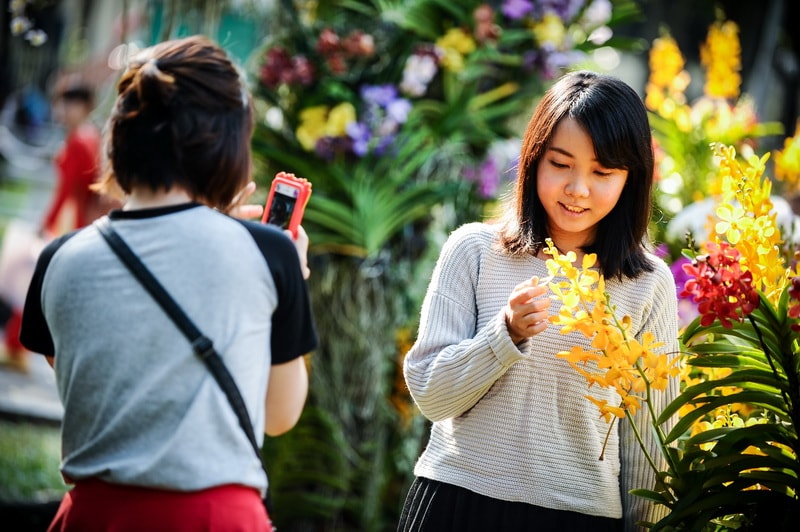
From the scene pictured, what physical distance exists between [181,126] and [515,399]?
0.81 m

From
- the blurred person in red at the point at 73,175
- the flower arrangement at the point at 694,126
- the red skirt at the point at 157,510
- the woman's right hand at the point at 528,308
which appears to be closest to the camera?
the red skirt at the point at 157,510

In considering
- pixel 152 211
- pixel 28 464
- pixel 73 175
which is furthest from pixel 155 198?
pixel 73 175

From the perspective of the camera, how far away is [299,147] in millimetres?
4199

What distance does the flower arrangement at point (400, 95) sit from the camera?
413cm

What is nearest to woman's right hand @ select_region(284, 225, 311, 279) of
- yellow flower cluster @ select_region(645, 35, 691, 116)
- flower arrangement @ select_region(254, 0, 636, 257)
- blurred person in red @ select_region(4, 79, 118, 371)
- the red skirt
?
the red skirt

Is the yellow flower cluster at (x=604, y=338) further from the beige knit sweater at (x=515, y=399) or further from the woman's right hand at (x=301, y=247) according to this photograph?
the woman's right hand at (x=301, y=247)

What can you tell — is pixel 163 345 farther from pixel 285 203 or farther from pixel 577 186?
pixel 577 186

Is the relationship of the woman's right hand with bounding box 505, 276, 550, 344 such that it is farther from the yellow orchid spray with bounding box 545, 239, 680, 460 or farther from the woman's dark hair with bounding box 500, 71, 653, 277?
the woman's dark hair with bounding box 500, 71, 653, 277

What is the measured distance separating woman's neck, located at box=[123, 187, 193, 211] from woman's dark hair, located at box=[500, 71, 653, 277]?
2.25 ft

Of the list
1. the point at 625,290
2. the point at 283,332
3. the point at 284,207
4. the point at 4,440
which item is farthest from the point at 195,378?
the point at 4,440

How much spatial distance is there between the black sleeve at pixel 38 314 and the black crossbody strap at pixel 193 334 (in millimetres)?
180

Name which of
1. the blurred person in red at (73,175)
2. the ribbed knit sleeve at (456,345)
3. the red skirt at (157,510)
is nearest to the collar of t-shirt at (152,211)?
the red skirt at (157,510)

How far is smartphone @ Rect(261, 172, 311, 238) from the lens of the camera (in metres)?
2.05

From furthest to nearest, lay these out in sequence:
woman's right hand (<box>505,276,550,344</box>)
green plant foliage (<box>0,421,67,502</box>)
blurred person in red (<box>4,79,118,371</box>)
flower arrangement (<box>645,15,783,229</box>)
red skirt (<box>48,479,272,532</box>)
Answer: blurred person in red (<box>4,79,118,371</box>) → green plant foliage (<box>0,421,67,502</box>) → flower arrangement (<box>645,15,783,229</box>) → woman's right hand (<box>505,276,550,344</box>) → red skirt (<box>48,479,272,532</box>)
